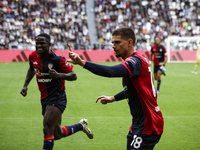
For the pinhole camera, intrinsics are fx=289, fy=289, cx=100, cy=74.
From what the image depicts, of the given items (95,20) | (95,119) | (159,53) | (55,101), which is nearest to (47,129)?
(55,101)

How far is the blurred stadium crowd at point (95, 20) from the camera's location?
3066cm

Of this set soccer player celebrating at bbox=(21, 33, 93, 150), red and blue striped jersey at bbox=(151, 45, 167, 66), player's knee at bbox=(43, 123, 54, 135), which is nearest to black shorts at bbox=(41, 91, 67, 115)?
soccer player celebrating at bbox=(21, 33, 93, 150)

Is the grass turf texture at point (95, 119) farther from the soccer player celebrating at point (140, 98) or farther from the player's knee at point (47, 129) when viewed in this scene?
the soccer player celebrating at point (140, 98)

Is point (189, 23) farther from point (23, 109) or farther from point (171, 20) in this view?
point (23, 109)

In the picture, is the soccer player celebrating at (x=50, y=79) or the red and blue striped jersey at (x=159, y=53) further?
the red and blue striped jersey at (x=159, y=53)

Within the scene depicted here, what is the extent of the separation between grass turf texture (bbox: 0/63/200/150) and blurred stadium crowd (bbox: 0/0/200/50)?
16.9 metres

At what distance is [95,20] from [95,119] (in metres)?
28.6

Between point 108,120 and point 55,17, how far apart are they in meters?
27.2

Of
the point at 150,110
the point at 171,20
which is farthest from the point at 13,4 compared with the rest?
the point at 150,110

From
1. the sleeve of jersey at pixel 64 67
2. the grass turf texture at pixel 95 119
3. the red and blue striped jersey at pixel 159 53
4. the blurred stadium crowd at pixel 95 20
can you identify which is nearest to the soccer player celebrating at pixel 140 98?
the sleeve of jersey at pixel 64 67

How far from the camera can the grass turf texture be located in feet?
20.1

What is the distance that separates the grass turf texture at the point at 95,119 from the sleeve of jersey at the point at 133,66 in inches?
116

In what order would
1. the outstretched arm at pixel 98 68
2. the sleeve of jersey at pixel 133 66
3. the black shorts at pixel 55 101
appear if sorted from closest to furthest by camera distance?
1. the outstretched arm at pixel 98 68
2. the sleeve of jersey at pixel 133 66
3. the black shorts at pixel 55 101

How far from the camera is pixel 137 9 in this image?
37.0 m
